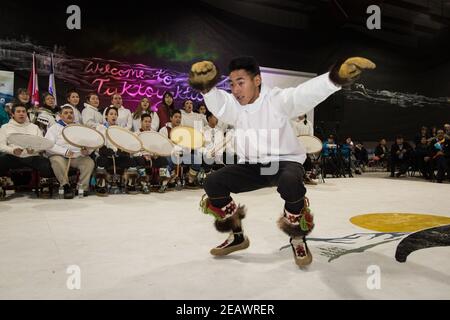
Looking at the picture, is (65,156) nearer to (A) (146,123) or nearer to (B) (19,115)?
(B) (19,115)

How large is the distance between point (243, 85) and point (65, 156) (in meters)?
3.38

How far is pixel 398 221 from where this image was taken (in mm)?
3162

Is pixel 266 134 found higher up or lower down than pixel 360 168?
higher up

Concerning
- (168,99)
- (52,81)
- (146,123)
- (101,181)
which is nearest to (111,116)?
(146,123)

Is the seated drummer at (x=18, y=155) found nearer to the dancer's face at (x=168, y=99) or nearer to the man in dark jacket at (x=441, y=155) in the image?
the dancer's face at (x=168, y=99)

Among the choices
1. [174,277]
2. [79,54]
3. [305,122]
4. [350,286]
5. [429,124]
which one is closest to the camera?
[350,286]

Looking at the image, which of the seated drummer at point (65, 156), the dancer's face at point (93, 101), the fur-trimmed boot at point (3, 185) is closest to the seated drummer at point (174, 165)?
the dancer's face at point (93, 101)

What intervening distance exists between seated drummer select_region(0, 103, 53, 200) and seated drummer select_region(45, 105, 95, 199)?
126mm

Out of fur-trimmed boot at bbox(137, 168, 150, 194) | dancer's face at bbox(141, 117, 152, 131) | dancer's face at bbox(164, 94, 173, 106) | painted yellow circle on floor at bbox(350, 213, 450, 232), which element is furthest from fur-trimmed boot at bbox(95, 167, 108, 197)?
painted yellow circle on floor at bbox(350, 213, 450, 232)

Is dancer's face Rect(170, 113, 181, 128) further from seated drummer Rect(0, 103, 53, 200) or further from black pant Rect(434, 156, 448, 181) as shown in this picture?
black pant Rect(434, 156, 448, 181)

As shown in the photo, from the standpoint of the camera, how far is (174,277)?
5.71 feet

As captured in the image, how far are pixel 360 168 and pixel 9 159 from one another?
9.14 meters
